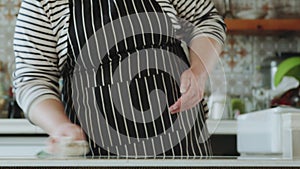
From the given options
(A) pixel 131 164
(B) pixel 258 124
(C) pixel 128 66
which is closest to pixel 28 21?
(C) pixel 128 66

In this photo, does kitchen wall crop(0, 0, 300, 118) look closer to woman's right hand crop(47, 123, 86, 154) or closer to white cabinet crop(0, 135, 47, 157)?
white cabinet crop(0, 135, 47, 157)

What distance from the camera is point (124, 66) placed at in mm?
844

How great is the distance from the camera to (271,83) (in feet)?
7.89

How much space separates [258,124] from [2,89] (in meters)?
1.13

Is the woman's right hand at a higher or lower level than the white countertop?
higher

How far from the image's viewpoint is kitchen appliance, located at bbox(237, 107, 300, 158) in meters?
0.85

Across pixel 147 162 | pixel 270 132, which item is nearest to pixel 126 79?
pixel 147 162

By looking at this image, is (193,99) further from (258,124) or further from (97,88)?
(258,124)

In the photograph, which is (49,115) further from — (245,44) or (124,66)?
(245,44)

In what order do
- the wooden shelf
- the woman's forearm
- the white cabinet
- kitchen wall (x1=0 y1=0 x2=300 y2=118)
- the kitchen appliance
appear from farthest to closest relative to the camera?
kitchen wall (x1=0 y1=0 x2=300 y2=118) → the wooden shelf → the white cabinet → the kitchen appliance → the woman's forearm

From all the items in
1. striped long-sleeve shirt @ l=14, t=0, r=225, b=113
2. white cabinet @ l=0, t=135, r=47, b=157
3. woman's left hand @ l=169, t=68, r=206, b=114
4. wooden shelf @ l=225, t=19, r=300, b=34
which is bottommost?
white cabinet @ l=0, t=135, r=47, b=157

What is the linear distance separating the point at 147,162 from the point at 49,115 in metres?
0.25

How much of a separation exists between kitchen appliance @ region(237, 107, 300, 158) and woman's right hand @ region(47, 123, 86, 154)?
0.29m

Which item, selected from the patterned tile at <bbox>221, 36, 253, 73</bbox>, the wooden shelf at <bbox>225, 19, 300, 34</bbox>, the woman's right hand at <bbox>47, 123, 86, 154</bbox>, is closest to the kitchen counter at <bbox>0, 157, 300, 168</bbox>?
the woman's right hand at <bbox>47, 123, 86, 154</bbox>
